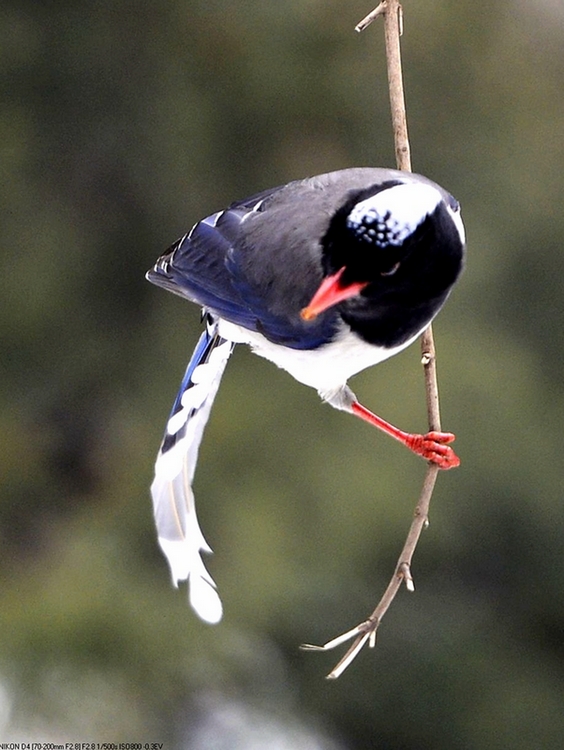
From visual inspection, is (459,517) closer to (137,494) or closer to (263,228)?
(137,494)

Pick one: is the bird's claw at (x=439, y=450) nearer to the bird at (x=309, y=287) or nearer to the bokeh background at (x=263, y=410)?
the bird at (x=309, y=287)

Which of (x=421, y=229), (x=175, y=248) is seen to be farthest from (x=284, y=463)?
(x=421, y=229)

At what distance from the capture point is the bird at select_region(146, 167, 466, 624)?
77.2 inches

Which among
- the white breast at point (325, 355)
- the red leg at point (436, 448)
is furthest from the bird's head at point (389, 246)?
the red leg at point (436, 448)

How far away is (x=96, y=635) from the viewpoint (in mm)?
3889

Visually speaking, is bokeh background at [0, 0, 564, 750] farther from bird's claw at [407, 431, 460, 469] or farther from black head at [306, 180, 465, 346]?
black head at [306, 180, 465, 346]

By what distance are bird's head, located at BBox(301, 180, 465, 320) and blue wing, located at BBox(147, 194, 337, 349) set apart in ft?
0.58

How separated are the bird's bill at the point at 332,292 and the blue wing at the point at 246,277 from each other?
0.76ft

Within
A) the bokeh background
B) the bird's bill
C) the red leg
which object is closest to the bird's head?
the bird's bill

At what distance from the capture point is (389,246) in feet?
6.39

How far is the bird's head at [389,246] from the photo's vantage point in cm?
192

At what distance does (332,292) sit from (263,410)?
2368mm

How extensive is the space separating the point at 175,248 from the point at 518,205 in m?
2.53

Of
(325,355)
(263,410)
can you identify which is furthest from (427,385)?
(263,410)
